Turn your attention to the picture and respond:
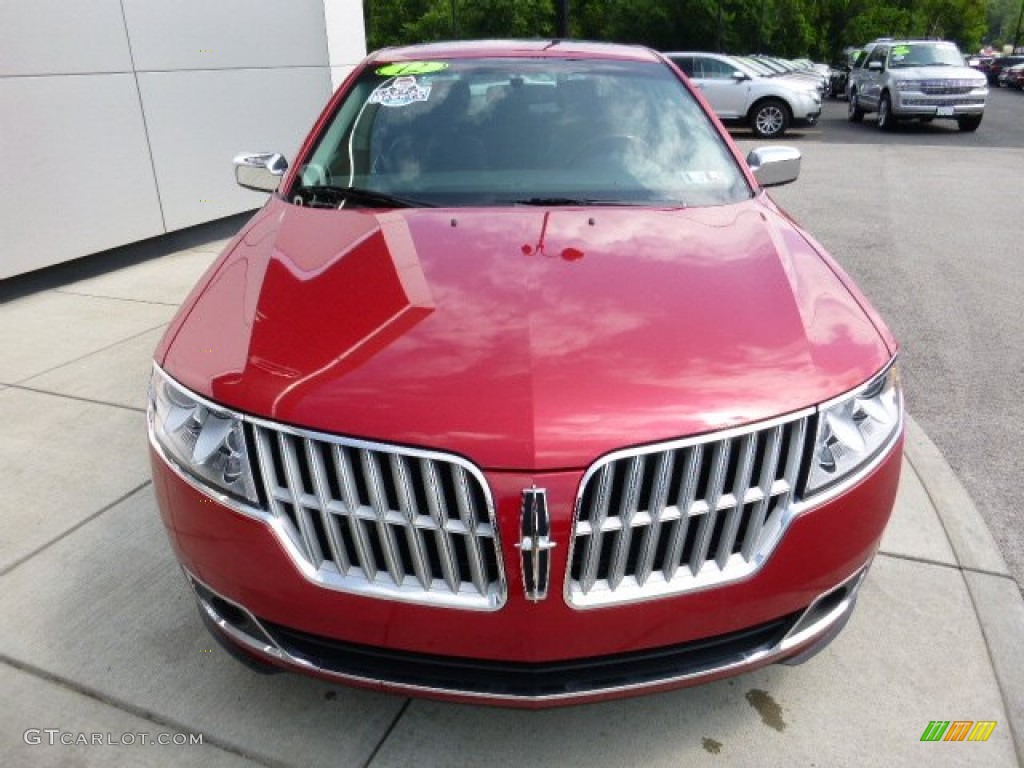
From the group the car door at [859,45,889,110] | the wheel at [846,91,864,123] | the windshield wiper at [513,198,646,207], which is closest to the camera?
the windshield wiper at [513,198,646,207]

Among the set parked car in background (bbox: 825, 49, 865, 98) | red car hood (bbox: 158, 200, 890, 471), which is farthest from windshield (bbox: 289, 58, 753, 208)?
parked car in background (bbox: 825, 49, 865, 98)

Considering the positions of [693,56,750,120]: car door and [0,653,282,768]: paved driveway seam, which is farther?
[693,56,750,120]: car door

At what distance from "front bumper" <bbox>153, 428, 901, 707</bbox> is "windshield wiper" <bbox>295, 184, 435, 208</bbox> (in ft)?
4.05

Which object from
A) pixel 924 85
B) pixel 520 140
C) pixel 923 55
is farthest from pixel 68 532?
pixel 923 55

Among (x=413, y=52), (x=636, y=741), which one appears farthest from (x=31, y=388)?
(x=636, y=741)

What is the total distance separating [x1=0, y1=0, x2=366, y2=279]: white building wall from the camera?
6016 mm

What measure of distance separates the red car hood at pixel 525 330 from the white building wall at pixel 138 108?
457 centimetres

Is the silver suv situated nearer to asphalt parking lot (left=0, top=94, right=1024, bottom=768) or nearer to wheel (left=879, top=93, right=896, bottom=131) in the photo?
wheel (left=879, top=93, right=896, bottom=131)

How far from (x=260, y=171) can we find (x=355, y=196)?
1.07m

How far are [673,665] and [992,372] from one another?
3615 millimetres

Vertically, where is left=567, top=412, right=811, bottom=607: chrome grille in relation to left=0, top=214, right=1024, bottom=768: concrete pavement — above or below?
above

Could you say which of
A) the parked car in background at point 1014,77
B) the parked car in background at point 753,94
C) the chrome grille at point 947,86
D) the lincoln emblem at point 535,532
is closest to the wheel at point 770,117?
the parked car in background at point 753,94

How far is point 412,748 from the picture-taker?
213cm

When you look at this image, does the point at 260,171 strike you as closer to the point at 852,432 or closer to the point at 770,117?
the point at 852,432
